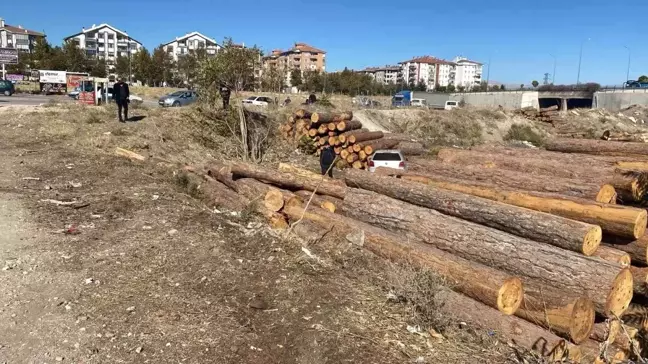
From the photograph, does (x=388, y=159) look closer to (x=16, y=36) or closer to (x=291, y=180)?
(x=291, y=180)

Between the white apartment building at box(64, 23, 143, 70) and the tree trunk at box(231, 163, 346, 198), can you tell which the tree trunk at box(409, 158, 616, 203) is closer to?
the tree trunk at box(231, 163, 346, 198)

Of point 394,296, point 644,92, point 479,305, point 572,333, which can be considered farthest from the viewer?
point 644,92

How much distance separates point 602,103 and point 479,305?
181 ft

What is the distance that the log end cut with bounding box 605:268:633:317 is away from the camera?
188 inches

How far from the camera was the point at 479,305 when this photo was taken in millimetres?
4957

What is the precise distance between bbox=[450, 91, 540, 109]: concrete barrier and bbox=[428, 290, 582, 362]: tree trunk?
56.6 m

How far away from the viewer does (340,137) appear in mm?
17375

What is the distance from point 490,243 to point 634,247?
6.17 ft

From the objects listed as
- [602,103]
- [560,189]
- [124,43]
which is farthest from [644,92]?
[124,43]

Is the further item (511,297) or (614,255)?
(614,255)

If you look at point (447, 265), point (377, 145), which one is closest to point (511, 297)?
point (447, 265)

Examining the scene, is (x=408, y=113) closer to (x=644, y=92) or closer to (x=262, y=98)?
(x=262, y=98)

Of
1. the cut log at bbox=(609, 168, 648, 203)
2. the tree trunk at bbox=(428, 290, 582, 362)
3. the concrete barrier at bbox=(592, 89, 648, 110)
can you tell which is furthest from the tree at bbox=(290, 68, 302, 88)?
the tree trunk at bbox=(428, 290, 582, 362)

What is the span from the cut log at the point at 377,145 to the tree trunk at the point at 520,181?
6.54 m
